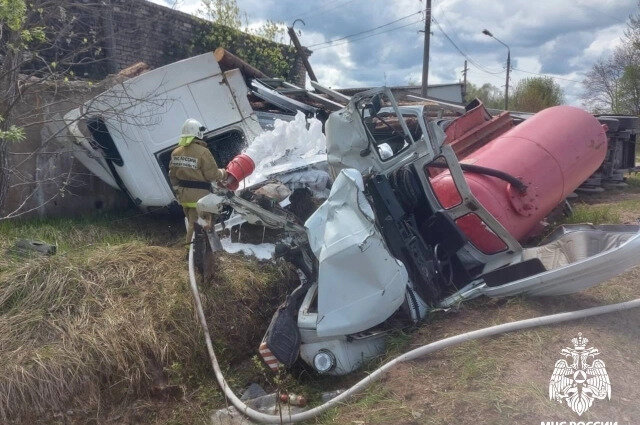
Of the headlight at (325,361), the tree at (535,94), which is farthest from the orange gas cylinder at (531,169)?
the tree at (535,94)

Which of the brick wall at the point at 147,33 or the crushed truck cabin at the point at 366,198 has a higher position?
the brick wall at the point at 147,33

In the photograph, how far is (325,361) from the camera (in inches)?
169

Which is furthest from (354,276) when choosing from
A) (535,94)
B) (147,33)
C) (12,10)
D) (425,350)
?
(535,94)

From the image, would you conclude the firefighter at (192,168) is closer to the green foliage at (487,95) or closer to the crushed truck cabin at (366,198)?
the crushed truck cabin at (366,198)

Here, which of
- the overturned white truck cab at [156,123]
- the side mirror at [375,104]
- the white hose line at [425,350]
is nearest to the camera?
the white hose line at [425,350]

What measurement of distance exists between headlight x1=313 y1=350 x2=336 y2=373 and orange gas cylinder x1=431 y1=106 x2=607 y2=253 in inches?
74.7

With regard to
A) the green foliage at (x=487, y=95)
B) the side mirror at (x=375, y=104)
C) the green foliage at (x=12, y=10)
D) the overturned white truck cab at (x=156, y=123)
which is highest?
the green foliage at (x=12, y=10)

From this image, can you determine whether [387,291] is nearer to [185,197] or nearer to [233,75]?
[185,197]

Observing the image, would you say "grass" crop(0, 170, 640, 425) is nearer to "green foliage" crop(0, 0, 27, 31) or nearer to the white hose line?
the white hose line

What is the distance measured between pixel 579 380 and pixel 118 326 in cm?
331

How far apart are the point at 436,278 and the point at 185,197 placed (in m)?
2.60

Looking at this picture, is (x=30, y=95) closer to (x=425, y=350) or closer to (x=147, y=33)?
(x=425, y=350)

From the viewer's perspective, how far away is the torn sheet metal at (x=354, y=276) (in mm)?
4094

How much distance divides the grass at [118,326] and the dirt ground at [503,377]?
1.43m
